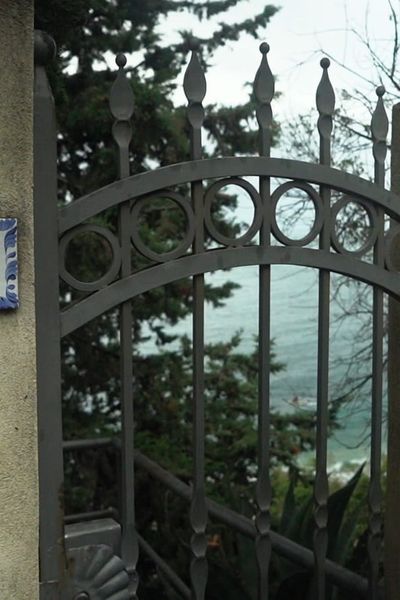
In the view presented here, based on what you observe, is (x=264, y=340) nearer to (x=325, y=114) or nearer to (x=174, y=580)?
(x=325, y=114)

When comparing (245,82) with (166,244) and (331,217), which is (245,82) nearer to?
(166,244)

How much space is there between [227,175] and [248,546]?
1725 millimetres

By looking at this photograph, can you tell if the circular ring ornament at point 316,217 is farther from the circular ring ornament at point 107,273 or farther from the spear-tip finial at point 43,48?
the spear-tip finial at point 43,48

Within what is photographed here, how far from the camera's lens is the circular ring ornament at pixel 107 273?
69.1 inches

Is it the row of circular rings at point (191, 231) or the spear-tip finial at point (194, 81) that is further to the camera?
the spear-tip finial at point (194, 81)

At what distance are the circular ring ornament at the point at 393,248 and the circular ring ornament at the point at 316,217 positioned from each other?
276mm

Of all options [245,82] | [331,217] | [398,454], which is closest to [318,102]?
[331,217]

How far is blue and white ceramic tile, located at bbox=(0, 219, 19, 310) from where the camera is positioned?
1.62 meters

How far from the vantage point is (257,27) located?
549cm

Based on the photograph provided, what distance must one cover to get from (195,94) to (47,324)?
68cm

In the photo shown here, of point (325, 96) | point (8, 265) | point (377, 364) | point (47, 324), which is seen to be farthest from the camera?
point (377, 364)

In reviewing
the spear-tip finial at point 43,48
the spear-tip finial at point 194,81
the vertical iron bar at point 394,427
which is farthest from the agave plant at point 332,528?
the spear-tip finial at point 43,48

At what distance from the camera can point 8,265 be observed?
5.34ft

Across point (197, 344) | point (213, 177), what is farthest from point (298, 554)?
point (213, 177)
